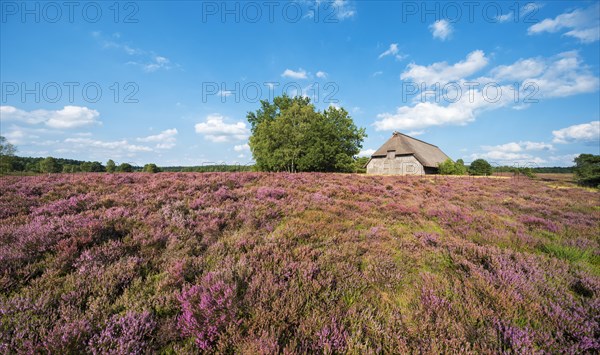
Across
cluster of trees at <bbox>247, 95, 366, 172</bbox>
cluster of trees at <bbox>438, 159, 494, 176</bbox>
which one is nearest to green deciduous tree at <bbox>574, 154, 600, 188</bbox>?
cluster of trees at <bbox>438, 159, 494, 176</bbox>

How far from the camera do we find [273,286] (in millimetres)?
2877

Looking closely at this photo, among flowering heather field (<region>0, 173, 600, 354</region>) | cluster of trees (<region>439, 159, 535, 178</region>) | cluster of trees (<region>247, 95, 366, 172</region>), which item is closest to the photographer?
flowering heather field (<region>0, 173, 600, 354</region>)

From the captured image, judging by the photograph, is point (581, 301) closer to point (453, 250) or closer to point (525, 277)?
point (525, 277)

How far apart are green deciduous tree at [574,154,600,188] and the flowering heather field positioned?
39009 millimetres

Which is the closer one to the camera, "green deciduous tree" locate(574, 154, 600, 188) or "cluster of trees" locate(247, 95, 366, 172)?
"green deciduous tree" locate(574, 154, 600, 188)

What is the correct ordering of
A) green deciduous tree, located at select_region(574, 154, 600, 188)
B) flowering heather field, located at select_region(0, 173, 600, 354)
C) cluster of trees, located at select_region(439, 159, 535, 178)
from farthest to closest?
cluster of trees, located at select_region(439, 159, 535, 178) → green deciduous tree, located at select_region(574, 154, 600, 188) → flowering heather field, located at select_region(0, 173, 600, 354)

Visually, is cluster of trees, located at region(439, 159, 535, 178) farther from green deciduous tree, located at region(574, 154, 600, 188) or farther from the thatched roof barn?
green deciduous tree, located at region(574, 154, 600, 188)

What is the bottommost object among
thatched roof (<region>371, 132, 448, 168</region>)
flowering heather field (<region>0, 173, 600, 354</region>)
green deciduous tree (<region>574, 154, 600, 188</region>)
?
flowering heather field (<region>0, 173, 600, 354</region>)

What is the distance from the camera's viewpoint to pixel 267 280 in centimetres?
296

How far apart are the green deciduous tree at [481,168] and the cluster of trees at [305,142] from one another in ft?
88.4

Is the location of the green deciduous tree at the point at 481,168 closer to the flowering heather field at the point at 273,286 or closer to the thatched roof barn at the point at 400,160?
the thatched roof barn at the point at 400,160

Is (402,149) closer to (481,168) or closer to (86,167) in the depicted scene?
(481,168)

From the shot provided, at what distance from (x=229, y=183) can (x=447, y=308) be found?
29.9 feet

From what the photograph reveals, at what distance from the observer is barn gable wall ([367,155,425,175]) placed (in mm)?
38344
